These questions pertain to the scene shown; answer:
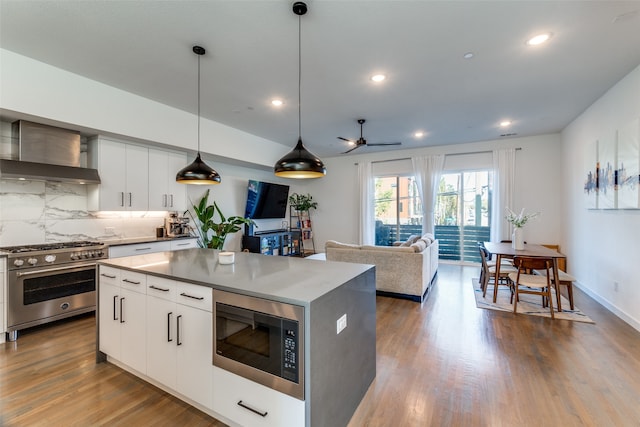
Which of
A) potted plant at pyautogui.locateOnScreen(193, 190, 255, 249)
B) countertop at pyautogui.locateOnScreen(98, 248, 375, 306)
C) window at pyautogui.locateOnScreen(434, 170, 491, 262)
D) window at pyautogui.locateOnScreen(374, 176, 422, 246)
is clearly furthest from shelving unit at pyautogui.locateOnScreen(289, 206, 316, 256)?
countertop at pyautogui.locateOnScreen(98, 248, 375, 306)

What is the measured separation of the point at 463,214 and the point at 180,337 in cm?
665

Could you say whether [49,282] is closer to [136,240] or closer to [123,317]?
[136,240]

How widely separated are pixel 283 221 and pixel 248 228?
1624 millimetres

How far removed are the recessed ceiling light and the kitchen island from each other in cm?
263

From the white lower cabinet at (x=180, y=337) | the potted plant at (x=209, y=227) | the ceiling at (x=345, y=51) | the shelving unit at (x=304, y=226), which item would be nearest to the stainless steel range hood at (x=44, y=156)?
the ceiling at (x=345, y=51)

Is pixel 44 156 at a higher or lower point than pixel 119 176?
higher

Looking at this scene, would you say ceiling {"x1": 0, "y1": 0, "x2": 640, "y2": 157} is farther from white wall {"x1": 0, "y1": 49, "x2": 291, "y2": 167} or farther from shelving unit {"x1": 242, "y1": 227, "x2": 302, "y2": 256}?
shelving unit {"x1": 242, "y1": 227, "x2": 302, "y2": 256}

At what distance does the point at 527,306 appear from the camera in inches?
152

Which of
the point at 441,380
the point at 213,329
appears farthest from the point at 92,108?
the point at 441,380

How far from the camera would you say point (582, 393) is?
6.75 feet

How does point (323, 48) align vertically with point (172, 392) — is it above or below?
above

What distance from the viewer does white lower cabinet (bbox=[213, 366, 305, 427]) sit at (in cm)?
A: 141

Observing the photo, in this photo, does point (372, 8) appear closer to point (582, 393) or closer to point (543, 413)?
point (543, 413)

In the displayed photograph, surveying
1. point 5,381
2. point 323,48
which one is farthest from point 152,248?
point 323,48
